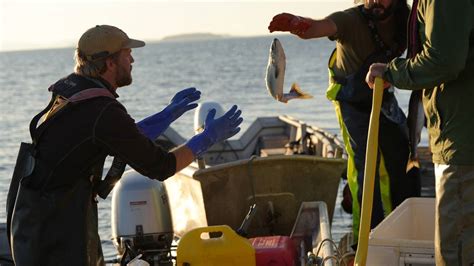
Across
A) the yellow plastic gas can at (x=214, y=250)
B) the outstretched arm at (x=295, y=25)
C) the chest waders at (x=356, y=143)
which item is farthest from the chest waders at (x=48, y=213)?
the chest waders at (x=356, y=143)

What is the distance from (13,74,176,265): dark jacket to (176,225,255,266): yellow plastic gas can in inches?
28.6

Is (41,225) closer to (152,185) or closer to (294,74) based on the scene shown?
(152,185)

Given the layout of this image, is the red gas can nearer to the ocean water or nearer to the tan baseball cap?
the tan baseball cap

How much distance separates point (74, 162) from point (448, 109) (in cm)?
178

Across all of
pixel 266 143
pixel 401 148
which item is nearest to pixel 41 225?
pixel 401 148

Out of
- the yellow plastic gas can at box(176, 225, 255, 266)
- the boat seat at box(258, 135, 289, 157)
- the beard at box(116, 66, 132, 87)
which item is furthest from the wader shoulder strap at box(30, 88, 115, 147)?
the boat seat at box(258, 135, 289, 157)

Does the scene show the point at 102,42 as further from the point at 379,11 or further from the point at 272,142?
the point at 272,142

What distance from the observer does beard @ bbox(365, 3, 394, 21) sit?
6.19 metres

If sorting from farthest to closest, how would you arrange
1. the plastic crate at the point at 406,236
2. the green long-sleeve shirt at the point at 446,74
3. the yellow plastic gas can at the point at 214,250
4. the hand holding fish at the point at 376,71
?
the yellow plastic gas can at the point at 214,250
the plastic crate at the point at 406,236
the hand holding fish at the point at 376,71
the green long-sleeve shirt at the point at 446,74

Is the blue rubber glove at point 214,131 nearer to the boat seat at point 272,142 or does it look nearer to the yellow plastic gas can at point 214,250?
the yellow plastic gas can at point 214,250

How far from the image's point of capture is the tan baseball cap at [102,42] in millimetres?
5012

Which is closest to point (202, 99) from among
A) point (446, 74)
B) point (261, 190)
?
point (261, 190)

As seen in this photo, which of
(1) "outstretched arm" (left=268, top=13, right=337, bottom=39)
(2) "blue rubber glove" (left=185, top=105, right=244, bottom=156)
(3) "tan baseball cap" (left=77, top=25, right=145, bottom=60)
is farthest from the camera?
(1) "outstretched arm" (left=268, top=13, right=337, bottom=39)

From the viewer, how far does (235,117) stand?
5.62m
